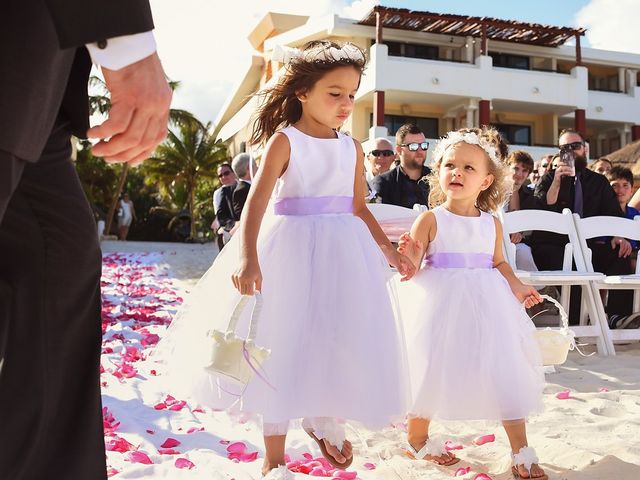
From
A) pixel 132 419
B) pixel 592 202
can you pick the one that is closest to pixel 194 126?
pixel 592 202

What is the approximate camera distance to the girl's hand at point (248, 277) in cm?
254

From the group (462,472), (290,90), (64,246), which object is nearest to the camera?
(64,246)

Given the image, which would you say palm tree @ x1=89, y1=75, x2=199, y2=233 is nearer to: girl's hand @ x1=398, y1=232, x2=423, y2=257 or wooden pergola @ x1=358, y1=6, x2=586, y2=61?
wooden pergola @ x1=358, y1=6, x2=586, y2=61

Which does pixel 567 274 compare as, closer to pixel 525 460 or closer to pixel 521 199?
pixel 521 199

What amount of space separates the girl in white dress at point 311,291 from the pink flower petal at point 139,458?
0.36 metres

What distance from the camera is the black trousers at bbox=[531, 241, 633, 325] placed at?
23.3 feet

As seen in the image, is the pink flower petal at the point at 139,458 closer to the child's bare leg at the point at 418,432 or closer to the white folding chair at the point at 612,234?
the child's bare leg at the point at 418,432

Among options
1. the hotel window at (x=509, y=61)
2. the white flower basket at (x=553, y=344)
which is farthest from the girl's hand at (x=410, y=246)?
the hotel window at (x=509, y=61)

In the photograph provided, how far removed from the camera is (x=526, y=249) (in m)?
7.00

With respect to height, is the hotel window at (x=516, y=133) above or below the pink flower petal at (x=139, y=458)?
above

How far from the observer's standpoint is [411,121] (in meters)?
28.1

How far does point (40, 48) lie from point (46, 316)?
21.5 inches

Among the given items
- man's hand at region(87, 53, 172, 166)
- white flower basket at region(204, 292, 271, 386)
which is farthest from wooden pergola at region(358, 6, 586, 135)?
man's hand at region(87, 53, 172, 166)

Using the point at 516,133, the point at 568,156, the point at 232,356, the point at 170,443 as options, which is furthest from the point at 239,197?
the point at 516,133
